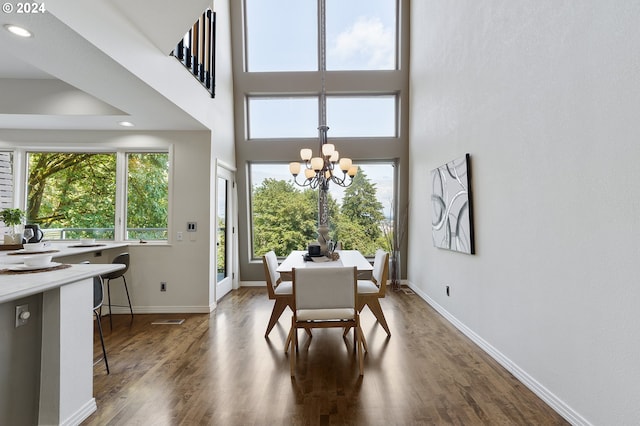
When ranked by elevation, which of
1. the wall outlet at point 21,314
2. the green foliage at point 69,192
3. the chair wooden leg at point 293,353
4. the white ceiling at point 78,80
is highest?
the white ceiling at point 78,80

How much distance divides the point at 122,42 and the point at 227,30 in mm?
3449

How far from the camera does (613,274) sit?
66.9 inches

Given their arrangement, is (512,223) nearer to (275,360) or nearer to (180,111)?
(275,360)

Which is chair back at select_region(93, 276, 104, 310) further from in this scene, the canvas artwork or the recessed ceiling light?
the canvas artwork

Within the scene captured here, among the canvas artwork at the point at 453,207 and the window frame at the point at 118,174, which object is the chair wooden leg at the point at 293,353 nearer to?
the canvas artwork at the point at 453,207

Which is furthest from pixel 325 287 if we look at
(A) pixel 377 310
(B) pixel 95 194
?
(B) pixel 95 194

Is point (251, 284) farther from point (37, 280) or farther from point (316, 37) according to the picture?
point (316, 37)

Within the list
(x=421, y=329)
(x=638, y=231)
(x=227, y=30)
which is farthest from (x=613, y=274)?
(x=227, y=30)

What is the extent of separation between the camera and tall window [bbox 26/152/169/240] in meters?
4.48

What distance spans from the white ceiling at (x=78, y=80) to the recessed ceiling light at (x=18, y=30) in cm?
2

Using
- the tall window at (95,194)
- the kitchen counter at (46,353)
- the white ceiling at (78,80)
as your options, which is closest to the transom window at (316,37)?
the white ceiling at (78,80)

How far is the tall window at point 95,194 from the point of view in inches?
177

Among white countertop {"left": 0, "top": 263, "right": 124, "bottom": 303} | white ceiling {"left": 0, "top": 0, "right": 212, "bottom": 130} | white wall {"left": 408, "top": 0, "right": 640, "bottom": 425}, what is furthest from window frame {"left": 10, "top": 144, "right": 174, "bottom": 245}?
white wall {"left": 408, "top": 0, "right": 640, "bottom": 425}

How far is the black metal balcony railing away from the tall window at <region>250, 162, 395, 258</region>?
6.44ft
